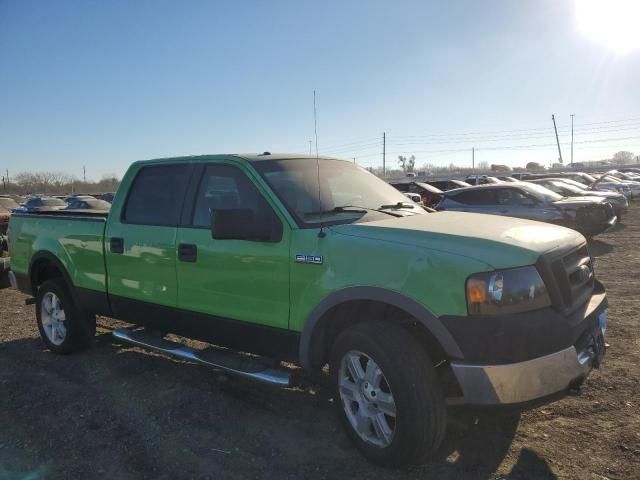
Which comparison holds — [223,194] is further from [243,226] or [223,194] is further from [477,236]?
[477,236]

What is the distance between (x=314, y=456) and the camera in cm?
334

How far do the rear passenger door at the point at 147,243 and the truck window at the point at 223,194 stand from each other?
0.23m

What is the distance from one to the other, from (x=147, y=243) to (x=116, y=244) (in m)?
0.47

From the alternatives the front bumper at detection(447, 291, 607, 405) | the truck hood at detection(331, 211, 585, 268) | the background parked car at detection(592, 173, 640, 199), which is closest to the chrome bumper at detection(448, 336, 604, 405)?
the front bumper at detection(447, 291, 607, 405)

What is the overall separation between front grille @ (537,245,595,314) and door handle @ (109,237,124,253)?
3445mm

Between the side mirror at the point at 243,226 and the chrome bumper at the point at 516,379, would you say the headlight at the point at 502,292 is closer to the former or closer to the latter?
the chrome bumper at the point at 516,379

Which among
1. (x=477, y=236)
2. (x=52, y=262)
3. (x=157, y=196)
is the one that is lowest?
(x=52, y=262)

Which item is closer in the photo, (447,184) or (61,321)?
(61,321)

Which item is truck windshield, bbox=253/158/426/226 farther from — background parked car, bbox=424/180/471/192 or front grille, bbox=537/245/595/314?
background parked car, bbox=424/180/471/192

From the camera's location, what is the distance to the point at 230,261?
12.5ft

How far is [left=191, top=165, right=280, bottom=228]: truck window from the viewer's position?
3.87 meters

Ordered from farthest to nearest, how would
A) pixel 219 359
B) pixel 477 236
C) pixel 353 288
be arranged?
1. pixel 219 359
2. pixel 353 288
3. pixel 477 236

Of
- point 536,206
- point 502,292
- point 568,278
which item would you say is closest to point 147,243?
point 502,292

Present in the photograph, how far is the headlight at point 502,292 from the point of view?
2781 millimetres
